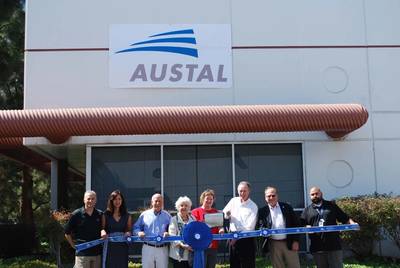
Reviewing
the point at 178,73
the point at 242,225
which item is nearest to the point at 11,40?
the point at 178,73

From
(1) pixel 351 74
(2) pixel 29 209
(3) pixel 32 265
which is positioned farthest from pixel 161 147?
(2) pixel 29 209

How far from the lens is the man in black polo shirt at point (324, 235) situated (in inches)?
310

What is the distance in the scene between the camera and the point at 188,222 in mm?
7406

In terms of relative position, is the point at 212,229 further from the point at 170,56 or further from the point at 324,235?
the point at 170,56

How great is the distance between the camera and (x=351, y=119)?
35.9 feet

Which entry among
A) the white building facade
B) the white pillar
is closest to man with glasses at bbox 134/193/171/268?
the white building facade

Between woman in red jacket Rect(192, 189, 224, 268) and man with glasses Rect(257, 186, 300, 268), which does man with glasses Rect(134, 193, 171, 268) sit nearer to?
woman in red jacket Rect(192, 189, 224, 268)

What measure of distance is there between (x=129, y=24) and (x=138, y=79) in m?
1.28

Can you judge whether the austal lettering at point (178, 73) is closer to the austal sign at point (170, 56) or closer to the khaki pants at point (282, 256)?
the austal sign at point (170, 56)

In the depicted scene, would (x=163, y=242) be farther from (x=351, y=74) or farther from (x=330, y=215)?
(x=351, y=74)

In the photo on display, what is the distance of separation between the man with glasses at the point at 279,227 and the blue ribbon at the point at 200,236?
113 millimetres

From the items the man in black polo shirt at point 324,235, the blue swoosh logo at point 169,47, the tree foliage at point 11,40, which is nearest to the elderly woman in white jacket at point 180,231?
the man in black polo shirt at point 324,235

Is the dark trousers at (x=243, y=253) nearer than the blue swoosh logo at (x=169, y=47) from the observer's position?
Yes

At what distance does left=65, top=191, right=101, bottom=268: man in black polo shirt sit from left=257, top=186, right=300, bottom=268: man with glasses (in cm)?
226
